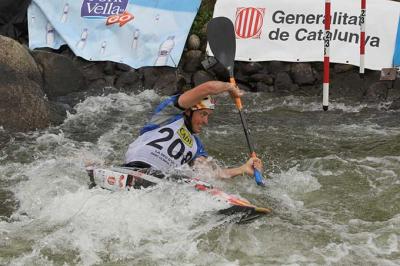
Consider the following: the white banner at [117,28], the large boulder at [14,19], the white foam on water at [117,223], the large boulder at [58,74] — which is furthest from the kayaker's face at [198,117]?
the large boulder at [14,19]

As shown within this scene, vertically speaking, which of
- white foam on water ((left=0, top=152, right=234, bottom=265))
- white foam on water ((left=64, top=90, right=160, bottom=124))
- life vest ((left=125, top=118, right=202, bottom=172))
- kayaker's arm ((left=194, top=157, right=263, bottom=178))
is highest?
life vest ((left=125, top=118, right=202, bottom=172))

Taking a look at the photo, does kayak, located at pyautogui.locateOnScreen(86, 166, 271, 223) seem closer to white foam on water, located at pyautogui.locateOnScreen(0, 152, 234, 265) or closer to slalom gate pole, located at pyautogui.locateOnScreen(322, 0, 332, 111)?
white foam on water, located at pyautogui.locateOnScreen(0, 152, 234, 265)

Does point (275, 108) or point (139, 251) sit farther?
point (275, 108)

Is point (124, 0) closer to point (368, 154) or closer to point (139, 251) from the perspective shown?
point (368, 154)

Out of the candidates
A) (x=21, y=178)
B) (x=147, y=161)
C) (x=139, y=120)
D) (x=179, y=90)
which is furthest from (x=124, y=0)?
(x=147, y=161)

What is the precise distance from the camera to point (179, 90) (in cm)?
890

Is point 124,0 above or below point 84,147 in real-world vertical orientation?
above

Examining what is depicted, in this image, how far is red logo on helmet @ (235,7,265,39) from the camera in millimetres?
8867

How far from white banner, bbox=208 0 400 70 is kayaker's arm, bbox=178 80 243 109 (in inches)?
151

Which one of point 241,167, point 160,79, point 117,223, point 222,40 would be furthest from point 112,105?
point 117,223

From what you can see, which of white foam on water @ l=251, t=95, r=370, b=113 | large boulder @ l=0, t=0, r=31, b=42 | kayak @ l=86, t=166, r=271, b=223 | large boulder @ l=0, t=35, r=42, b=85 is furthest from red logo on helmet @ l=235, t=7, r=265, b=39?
kayak @ l=86, t=166, r=271, b=223

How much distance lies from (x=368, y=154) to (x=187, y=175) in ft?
7.73

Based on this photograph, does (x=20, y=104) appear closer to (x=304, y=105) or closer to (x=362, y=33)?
(x=304, y=105)

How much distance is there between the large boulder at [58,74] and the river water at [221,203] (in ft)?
3.35
